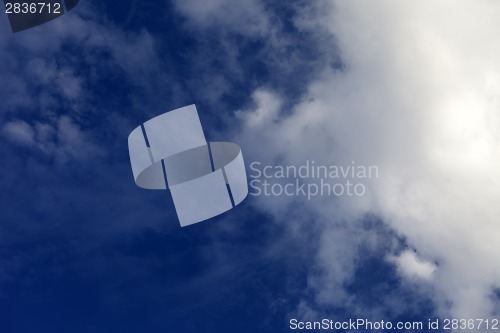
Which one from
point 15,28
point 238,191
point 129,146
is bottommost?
point 238,191

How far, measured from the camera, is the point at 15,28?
3988 centimetres

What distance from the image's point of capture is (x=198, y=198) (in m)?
38.7

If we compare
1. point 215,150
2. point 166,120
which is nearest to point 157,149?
point 166,120

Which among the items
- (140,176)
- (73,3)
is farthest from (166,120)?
(73,3)

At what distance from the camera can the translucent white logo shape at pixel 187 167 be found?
37.9 metres

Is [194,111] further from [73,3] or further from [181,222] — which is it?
[73,3]

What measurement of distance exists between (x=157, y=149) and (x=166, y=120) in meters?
2.04

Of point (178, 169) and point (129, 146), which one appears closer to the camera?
point (129, 146)

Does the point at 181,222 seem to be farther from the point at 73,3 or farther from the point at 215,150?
the point at 73,3

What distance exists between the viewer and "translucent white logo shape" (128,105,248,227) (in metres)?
37.9

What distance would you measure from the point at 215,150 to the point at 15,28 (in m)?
16.2

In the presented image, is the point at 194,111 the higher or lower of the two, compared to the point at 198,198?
higher

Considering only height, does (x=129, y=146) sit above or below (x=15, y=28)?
below

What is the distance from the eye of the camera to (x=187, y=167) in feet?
136
